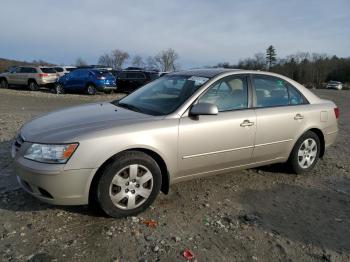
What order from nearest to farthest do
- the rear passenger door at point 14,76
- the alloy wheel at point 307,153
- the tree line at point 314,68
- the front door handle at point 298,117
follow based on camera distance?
the front door handle at point 298,117
the alloy wheel at point 307,153
the rear passenger door at point 14,76
the tree line at point 314,68

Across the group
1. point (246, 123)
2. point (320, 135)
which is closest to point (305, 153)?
point (320, 135)

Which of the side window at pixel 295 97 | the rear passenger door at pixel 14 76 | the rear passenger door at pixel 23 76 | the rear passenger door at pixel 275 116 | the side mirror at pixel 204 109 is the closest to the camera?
the side mirror at pixel 204 109

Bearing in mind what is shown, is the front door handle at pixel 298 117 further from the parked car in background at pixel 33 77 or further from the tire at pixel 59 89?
the parked car in background at pixel 33 77

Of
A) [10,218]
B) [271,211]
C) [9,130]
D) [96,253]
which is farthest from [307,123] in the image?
[9,130]

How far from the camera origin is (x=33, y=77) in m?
23.1

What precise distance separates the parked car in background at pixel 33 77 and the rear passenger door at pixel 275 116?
64.5 ft

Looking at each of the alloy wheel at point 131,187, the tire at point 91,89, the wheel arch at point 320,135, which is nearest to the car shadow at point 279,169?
the wheel arch at point 320,135

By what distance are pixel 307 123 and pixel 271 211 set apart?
5.65 feet

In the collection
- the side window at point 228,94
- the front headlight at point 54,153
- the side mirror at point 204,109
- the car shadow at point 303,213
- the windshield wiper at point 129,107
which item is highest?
the side window at point 228,94

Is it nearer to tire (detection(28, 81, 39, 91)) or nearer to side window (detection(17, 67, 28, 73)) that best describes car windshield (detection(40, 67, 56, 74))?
tire (detection(28, 81, 39, 91))

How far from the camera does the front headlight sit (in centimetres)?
362

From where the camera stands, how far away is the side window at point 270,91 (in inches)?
201

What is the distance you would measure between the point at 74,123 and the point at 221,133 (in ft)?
5.55

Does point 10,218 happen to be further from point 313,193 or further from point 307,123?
point 307,123
